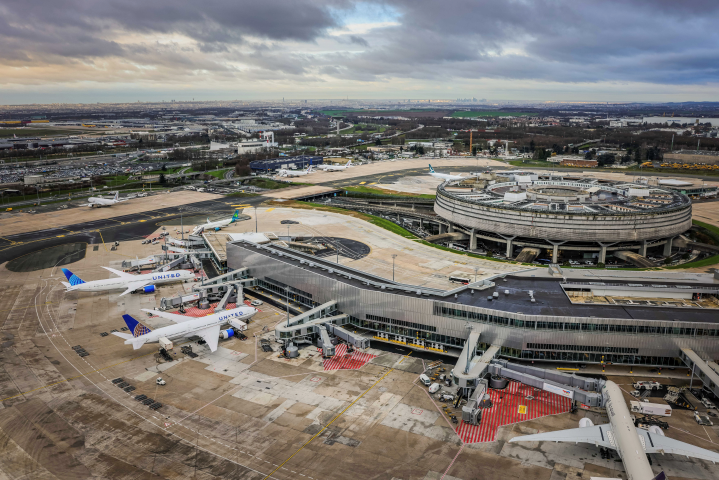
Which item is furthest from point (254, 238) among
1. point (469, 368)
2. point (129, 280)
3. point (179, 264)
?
point (469, 368)

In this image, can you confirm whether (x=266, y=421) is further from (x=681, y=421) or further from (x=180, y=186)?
(x=180, y=186)

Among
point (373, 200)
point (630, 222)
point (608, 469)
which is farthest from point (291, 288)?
point (373, 200)

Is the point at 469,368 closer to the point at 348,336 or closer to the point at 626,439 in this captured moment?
the point at 626,439

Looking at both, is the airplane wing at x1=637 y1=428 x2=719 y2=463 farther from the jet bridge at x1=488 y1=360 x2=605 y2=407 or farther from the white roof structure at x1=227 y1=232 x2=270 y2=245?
the white roof structure at x1=227 y1=232 x2=270 y2=245

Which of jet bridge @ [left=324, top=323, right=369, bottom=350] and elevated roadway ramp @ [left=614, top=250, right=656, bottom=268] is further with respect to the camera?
elevated roadway ramp @ [left=614, top=250, right=656, bottom=268]

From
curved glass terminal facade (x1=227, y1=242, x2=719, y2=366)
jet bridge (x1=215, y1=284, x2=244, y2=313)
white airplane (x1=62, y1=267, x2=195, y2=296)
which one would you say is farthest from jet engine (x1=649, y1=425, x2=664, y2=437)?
white airplane (x1=62, y1=267, x2=195, y2=296)

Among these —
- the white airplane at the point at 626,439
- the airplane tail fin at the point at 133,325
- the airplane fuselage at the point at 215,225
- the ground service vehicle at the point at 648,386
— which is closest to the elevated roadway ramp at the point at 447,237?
the airplane fuselage at the point at 215,225
